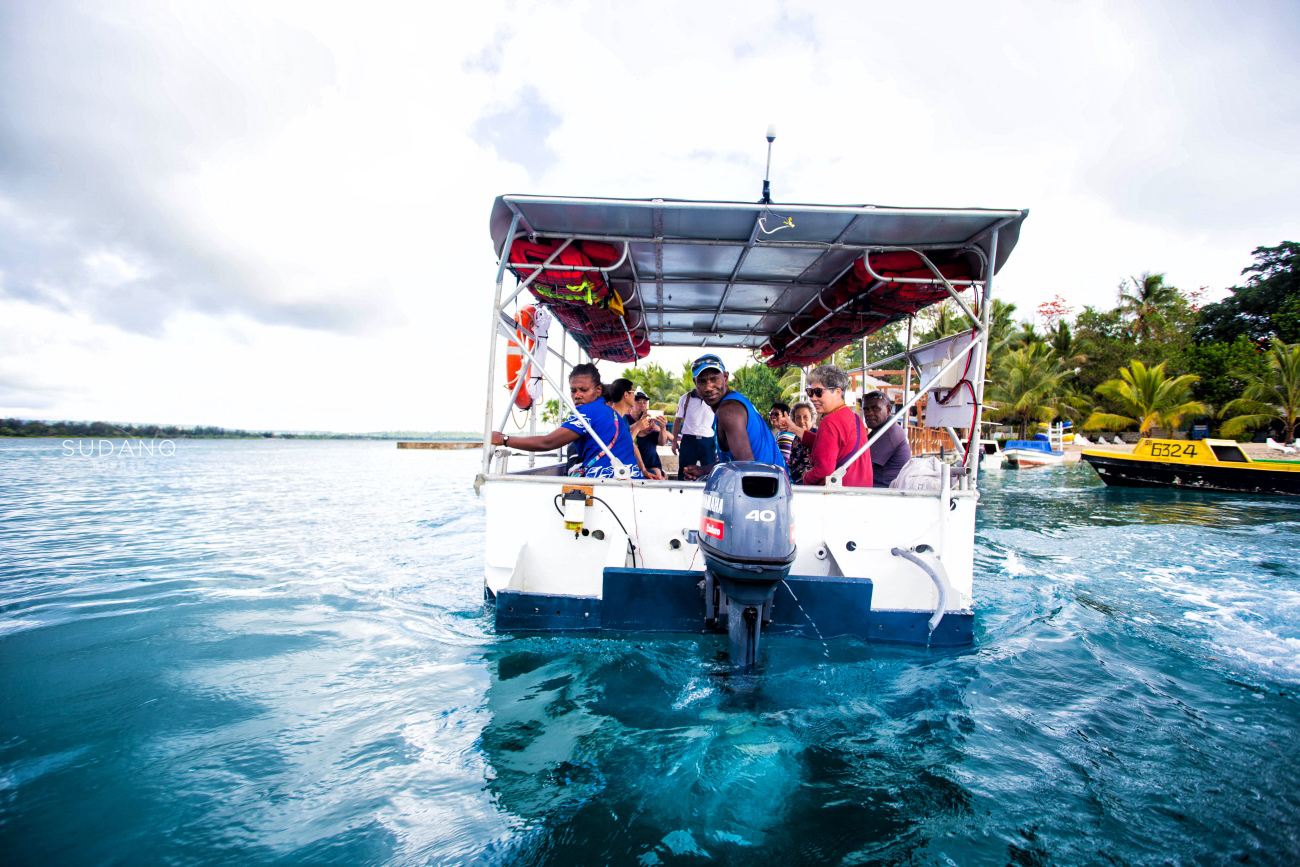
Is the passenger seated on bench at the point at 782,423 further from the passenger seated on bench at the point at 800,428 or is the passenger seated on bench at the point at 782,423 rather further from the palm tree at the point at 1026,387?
the palm tree at the point at 1026,387

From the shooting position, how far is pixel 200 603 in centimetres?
505

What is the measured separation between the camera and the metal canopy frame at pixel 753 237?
3.50 m

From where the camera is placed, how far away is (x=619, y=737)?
258cm

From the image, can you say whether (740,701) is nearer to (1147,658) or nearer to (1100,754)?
(1100,754)

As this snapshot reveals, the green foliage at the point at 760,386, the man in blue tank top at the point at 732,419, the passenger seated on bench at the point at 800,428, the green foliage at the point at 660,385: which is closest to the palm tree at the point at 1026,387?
the green foliage at the point at 760,386

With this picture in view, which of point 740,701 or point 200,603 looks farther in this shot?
point 200,603

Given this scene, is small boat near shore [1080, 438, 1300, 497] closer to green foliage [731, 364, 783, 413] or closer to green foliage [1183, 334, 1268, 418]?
green foliage [731, 364, 783, 413]

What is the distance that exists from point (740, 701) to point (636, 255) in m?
3.51

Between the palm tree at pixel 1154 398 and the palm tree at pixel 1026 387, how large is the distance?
2.49 meters

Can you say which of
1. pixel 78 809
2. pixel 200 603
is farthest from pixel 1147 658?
pixel 200 603

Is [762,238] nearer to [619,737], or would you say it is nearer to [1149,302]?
[619,737]

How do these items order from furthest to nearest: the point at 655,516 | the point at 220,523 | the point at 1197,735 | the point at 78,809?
1. the point at 220,523
2. the point at 655,516
3. the point at 1197,735
4. the point at 78,809

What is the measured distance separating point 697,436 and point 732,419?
6.57ft

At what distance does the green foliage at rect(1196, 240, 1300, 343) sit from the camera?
28.8m
